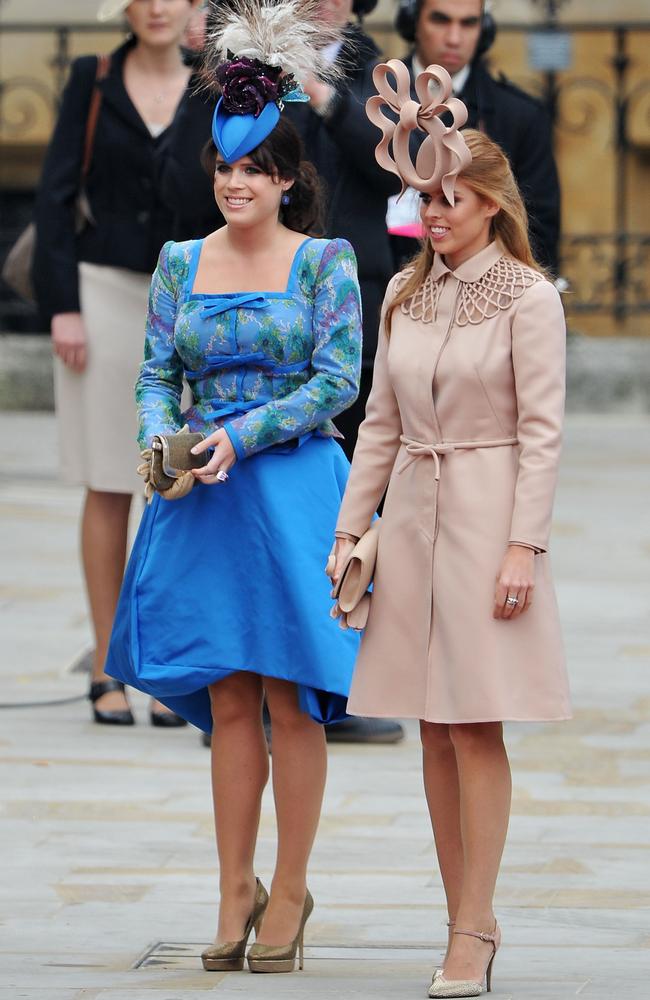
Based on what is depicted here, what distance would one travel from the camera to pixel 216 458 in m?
3.85

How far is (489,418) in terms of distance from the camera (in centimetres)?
363

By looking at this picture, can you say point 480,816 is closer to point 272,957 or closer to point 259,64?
point 272,957

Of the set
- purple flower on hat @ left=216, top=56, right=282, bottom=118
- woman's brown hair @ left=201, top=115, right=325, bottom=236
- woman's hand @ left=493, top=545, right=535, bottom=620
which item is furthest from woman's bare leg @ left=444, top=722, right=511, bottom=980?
purple flower on hat @ left=216, top=56, right=282, bottom=118

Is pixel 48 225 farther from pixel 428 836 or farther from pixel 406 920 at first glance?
pixel 406 920

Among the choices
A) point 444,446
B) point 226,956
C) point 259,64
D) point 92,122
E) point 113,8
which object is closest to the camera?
point 444,446

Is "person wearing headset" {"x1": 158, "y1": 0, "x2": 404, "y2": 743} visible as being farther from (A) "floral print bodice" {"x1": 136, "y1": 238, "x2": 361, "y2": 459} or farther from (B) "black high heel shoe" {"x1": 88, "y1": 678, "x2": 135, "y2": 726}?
(A) "floral print bodice" {"x1": 136, "y1": 238, "x2": 361, "y2": 459}

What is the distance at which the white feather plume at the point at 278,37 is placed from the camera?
4016 mm

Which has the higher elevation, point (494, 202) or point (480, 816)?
point (494, 202)

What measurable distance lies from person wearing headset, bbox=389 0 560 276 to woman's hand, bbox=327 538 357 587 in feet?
7.00

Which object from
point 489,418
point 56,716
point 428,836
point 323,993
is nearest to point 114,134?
point 56,716

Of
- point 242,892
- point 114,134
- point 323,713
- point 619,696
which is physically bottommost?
point 619,696

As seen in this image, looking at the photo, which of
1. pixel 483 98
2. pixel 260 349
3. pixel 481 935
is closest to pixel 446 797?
pixel 481 935

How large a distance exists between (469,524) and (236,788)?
2.48 feet

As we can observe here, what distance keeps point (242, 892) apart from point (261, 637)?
1.64ft
